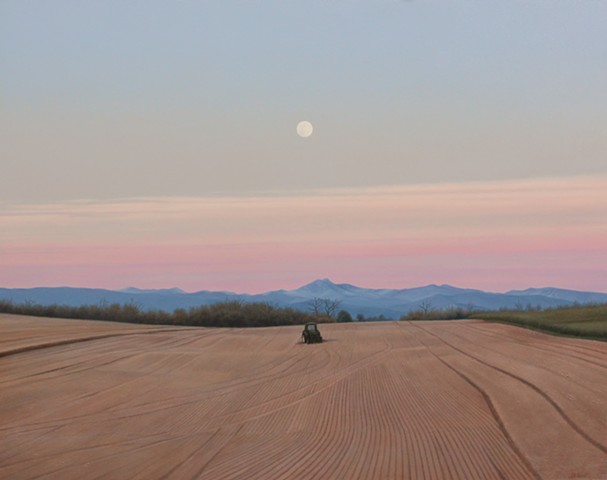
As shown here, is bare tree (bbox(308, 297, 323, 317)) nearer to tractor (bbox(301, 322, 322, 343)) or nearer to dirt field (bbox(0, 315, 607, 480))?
tractor (bbox(301, 322, 322, 343))

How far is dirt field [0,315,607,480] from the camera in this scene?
9.72 meters

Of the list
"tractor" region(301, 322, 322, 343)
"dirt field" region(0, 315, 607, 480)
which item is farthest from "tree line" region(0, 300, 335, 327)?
"dirt field" region(0, 315, 607, 480)

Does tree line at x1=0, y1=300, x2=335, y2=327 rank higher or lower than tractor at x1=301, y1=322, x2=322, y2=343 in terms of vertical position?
higher

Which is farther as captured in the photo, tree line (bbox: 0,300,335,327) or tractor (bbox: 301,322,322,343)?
tree line (bbox: 0,300,335,327)

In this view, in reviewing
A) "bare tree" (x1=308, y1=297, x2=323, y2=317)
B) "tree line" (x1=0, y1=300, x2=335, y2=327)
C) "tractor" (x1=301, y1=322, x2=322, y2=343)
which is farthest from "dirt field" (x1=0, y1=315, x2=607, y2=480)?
"bare tree" (x1=308, y1=297, x2=323, y2=317)

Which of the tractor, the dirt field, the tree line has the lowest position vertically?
the dirt field

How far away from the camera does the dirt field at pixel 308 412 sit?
31.9ft

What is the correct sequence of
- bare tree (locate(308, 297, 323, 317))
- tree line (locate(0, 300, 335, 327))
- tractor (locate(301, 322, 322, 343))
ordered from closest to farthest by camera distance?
tractor (locate(301, 322, 322, 343)) → tree line (locate(0, 300, 335, 327)) → bare tree (locate(308, 297, 323, 317))

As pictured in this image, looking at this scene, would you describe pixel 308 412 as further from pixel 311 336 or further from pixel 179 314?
pixel 179 314

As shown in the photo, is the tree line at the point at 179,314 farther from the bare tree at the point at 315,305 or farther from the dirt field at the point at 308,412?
the dirt field at the point at 308,412

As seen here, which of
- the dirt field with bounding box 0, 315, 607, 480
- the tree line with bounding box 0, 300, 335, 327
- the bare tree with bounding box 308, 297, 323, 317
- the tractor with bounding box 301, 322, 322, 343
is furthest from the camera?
the bare tree with bounding box 308, 297, 323, 317

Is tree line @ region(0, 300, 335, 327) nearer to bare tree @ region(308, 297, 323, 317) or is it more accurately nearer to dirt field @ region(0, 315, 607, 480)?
bare tree @ region(308, 297, 323, 317)

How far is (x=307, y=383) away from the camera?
17859mm

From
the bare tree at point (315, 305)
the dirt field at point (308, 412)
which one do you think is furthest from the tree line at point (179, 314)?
the dirt field at point (308, 412)
